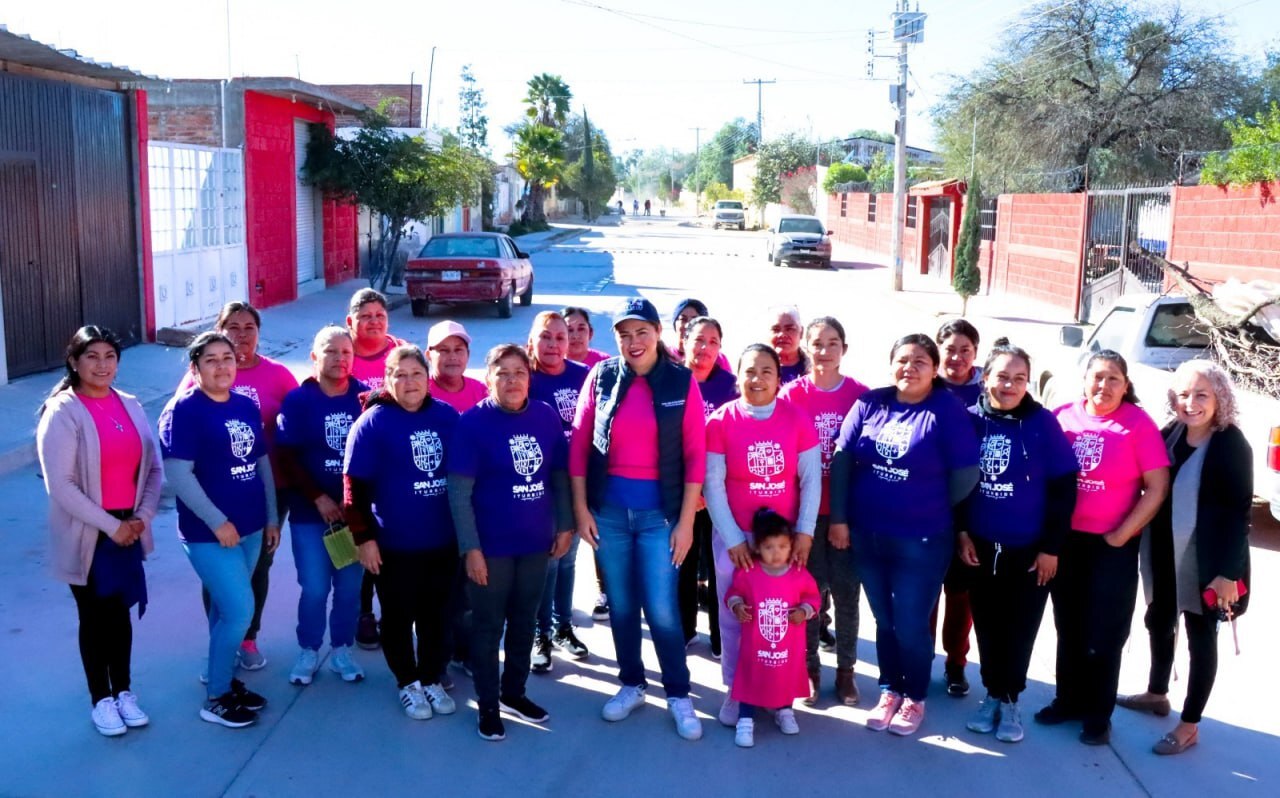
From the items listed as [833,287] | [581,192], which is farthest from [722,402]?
[581,192]

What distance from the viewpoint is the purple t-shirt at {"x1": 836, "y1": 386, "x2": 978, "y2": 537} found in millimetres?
4586

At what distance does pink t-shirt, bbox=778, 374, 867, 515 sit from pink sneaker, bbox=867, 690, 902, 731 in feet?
2.74

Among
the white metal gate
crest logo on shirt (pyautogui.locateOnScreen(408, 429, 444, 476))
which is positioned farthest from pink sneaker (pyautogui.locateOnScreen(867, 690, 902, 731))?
the white metal gate

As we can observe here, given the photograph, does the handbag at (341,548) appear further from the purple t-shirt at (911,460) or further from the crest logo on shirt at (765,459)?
the purple t-shirt at (911,460)

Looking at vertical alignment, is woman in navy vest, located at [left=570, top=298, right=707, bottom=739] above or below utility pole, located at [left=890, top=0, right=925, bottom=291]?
below

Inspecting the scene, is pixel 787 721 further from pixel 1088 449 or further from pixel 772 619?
pixel 1088 449

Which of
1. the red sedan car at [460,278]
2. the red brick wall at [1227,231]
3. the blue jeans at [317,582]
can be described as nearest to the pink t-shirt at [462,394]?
the blue jeans at [317,582]

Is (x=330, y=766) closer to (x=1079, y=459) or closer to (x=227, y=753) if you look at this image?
(x=227, y=753)

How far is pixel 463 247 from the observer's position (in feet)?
66.7

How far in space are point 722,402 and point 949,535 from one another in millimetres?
1339

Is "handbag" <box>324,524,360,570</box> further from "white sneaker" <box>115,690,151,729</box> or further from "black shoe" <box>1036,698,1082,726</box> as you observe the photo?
"black shoe" <box>1036,698,1082,726</box>

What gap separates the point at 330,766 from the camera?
14.7 ft

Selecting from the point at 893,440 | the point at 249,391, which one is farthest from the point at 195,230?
the point at 893,440

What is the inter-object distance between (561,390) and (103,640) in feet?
7.52
